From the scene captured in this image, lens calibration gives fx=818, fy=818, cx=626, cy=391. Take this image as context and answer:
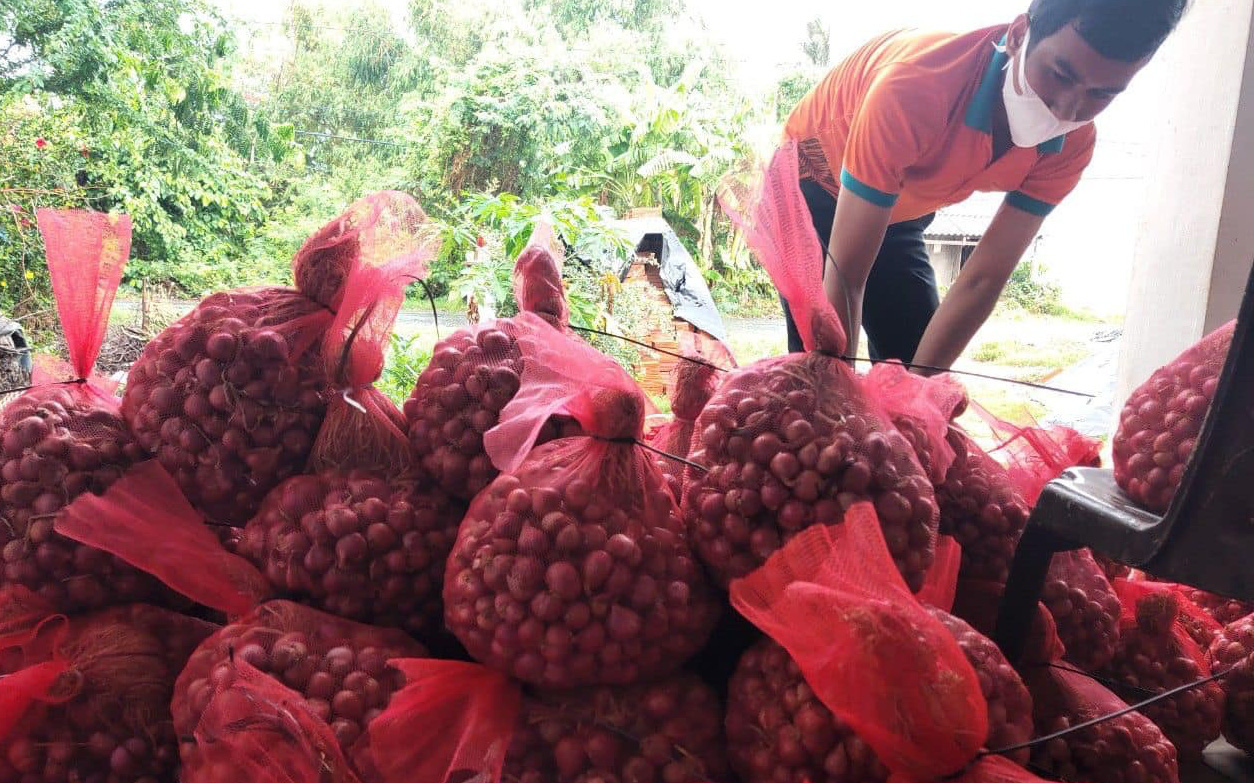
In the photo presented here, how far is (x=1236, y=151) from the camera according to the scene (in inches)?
70.0

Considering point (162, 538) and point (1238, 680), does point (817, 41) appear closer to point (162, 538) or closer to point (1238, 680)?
point (1238, 680)

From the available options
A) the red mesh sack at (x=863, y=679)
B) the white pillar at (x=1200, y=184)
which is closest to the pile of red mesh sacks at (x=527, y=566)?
the red mesh sack at (x=863, y=679)

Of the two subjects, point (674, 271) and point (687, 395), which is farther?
point (674, 271)

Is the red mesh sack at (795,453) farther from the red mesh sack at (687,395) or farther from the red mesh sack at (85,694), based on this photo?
the red mesh sack at (85,694)

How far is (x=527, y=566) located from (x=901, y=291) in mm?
1588

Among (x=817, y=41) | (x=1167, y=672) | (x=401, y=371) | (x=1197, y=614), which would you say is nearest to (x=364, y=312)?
(x=1167, y=672)

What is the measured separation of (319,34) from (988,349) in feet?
31.7

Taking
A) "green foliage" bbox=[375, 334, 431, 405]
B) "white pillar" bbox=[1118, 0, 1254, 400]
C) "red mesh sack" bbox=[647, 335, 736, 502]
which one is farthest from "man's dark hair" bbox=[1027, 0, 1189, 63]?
"green foliage" bbox=[375, 334, 431, 405]

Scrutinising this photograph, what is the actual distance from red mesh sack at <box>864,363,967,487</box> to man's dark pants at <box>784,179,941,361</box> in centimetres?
115

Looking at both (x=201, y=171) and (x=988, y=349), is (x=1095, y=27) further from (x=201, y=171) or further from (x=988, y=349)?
(x=201, y=171)

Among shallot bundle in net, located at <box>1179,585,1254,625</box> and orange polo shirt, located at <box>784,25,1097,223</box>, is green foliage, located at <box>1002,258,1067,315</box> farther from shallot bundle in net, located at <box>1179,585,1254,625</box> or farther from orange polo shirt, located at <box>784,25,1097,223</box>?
shallot bundle in net, located at <box>1179,585,1254,625</box>

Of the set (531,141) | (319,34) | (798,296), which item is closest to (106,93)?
→ (531,141)

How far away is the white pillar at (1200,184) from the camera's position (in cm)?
178

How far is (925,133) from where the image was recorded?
4.77 feet
